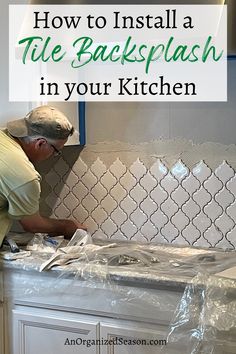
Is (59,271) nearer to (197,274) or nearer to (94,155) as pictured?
(197,274)

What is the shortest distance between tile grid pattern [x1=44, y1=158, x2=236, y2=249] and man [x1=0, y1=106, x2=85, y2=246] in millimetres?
355

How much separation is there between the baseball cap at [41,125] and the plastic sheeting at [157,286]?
1.43 ft

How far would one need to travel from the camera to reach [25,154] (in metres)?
2.00

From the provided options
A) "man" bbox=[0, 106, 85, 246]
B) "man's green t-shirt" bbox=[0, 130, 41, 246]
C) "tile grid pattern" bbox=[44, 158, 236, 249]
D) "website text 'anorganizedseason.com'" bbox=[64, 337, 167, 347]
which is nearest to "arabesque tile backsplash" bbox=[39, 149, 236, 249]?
"tile grid pattern" bbox=[44, 158, 236, 249]

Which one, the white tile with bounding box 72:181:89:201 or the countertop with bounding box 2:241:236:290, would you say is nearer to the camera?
the countertop with bounding box 2:241:236:290

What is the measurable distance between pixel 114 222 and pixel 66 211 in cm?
25

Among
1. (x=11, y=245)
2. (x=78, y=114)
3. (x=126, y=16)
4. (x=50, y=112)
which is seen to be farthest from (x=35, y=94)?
(x=11, y=245)

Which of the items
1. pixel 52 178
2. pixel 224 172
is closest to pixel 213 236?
Result: pixel 224 172

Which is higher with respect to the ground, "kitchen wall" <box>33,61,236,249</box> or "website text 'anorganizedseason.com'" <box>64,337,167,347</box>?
"kitchen wall" <box>33,61,236,249</box>

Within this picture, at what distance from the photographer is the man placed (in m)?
1.84

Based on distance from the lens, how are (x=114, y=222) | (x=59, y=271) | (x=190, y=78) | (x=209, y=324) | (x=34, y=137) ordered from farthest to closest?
(x=114, y=222), (x=190, y=78), (x=34, y=137), (x=59, y=271), (x=209, y=324)

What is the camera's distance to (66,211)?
2.43 m

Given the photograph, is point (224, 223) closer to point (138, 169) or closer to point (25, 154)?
point (138, 169)

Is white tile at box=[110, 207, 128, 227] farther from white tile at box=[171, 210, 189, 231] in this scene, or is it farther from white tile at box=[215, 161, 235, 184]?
white tile at box=[215, 161, 235, 184]
